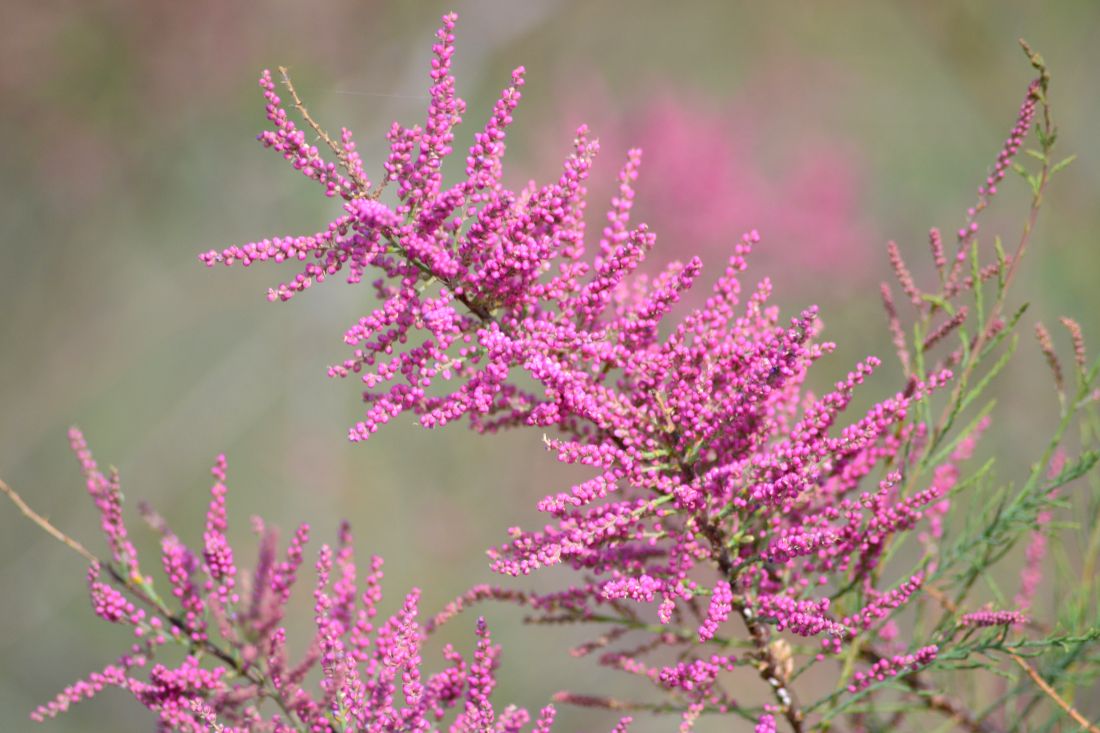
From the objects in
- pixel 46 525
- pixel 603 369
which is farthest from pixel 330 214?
pixel 603 369

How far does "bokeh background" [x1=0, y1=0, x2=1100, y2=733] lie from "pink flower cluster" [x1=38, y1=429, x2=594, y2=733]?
2.58 m

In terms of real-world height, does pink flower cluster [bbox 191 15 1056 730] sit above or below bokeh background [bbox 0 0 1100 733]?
below

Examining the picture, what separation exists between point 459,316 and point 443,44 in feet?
0.72

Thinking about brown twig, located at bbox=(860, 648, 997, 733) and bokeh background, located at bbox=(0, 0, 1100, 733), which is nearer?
brown twig, located at bbox=(860, 648, 997, 733)

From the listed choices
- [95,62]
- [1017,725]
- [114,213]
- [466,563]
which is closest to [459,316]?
[1017,725]

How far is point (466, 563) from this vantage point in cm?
403

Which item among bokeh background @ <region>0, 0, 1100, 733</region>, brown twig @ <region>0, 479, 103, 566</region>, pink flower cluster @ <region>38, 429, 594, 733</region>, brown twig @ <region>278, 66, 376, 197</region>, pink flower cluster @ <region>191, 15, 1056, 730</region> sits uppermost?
bokeh background @ <region>0, 0, 1100, 733</region>

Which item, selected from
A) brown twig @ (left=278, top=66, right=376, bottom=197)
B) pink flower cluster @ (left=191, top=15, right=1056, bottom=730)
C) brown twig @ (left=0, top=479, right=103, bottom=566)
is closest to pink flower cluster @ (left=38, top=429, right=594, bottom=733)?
brown twig @ (left=0, top=479, right=103, bottom=566)

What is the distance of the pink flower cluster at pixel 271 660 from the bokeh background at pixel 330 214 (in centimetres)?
258

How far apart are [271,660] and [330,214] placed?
4.29m

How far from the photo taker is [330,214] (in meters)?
4.90

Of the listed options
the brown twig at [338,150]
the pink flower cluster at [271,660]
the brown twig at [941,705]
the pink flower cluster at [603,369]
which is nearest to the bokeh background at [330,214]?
the brown twig at [941,705]

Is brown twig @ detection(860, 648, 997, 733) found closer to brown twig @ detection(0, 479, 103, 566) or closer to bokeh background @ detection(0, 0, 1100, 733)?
brown twig @ detection(0, 479, 103, 566)

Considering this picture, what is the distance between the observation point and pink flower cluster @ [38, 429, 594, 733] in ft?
2.59
